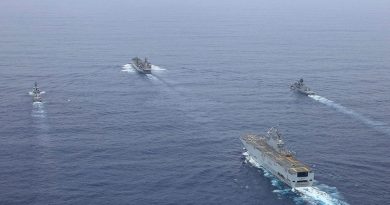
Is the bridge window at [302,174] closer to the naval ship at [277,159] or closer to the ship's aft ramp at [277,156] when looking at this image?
the naval ship at [277,159]

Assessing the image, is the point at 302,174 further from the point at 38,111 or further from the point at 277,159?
the point at 38,111

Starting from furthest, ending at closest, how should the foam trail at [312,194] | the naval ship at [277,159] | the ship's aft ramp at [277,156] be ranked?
1. the ship's aft ramp at [277,156]
2. the naval ship at [277,159]
3. the foam trail at [312,194]

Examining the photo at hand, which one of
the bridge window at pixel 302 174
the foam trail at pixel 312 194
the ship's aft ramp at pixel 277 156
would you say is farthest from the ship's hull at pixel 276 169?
the foam trail at pixel 312 194

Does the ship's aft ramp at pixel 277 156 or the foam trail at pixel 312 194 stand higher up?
the ship's aft ramp at pixel 277 156

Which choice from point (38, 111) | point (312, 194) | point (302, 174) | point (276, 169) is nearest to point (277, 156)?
point (276, 169)

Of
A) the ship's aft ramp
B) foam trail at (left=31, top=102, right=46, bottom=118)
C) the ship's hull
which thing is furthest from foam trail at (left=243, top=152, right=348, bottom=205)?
foam trail at (left=31, top=102, right=46, bottom=118)

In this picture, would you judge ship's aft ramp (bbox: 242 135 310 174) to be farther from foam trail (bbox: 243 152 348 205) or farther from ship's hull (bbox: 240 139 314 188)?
foam trail (bbox: 243 152 348 205)
